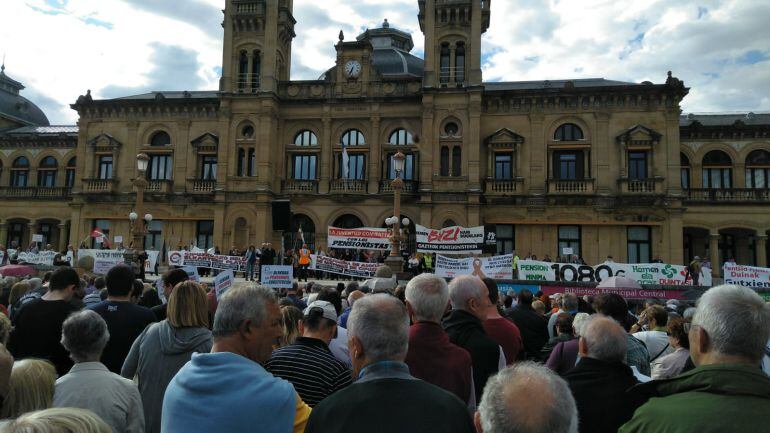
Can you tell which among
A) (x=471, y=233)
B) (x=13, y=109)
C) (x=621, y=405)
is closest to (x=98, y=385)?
(x=621, y=405)

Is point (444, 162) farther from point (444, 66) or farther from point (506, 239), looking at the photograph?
point (444, 66)

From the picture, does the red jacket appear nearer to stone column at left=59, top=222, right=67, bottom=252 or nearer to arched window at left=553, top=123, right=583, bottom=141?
arched window at left=553, top=123, right=583, bottom=141

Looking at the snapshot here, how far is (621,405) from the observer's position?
3.86 meters

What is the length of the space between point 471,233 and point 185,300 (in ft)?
64.9

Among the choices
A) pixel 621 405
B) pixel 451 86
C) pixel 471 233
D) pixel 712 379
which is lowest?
pixel 621 405

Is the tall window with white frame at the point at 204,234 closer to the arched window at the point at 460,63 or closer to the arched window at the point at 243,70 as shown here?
the arched window at the point at 243,70

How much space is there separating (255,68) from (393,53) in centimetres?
1135

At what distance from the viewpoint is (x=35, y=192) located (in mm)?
43969

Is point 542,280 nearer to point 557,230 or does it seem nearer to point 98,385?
point 557,230

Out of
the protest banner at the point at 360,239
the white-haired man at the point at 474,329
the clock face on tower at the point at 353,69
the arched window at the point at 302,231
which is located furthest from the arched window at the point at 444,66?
the white-haired man at the point at 474,329

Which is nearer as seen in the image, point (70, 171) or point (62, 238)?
point (62, 238)

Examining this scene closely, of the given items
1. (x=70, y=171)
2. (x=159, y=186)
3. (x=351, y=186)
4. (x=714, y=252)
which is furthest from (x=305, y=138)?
(x=714, y=252)

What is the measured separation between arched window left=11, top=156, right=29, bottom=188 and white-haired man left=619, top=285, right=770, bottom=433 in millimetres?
54147

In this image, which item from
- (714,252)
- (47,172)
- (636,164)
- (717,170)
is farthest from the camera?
(47,172)
